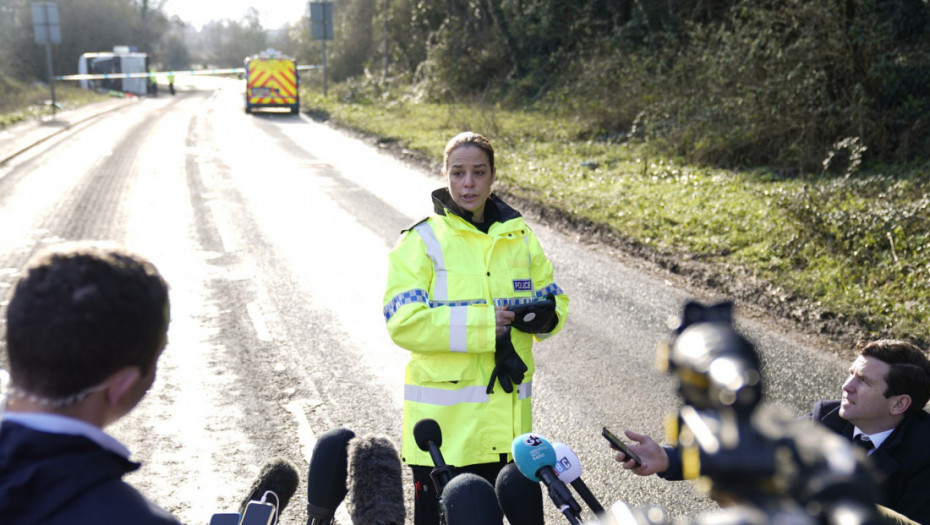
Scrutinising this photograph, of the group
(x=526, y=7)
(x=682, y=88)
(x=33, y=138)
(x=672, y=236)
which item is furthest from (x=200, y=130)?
(x=672, y=236)

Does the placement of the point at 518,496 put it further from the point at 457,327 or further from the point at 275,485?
the point at 275,485

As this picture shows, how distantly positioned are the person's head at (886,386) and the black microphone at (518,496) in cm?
153

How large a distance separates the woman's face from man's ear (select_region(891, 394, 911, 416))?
A: 1.89 meters

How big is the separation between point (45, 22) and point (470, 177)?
98.0ft

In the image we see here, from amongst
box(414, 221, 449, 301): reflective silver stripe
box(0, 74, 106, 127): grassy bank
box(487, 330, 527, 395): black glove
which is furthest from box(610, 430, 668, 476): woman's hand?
box(0, 74, 106, 127): grassy bank

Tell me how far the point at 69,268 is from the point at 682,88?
672 inches

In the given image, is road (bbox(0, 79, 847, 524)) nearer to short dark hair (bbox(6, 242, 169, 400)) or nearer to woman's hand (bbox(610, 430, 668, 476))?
woman's hand (bbox(610, 430, 668, 476))

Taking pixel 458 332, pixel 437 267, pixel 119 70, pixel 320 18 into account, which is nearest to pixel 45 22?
pixel 320 18

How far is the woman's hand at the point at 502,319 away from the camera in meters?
3.26

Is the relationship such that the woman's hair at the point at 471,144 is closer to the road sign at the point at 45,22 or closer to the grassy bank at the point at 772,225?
the grassy bank at the point at 772,225

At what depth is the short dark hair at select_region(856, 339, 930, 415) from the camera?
11.3 ft

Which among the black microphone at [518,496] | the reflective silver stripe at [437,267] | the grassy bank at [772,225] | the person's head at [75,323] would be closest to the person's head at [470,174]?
the reflective silver stripe at [437,267]

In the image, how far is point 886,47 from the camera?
13.6 m

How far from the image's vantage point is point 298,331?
746 centimetres
